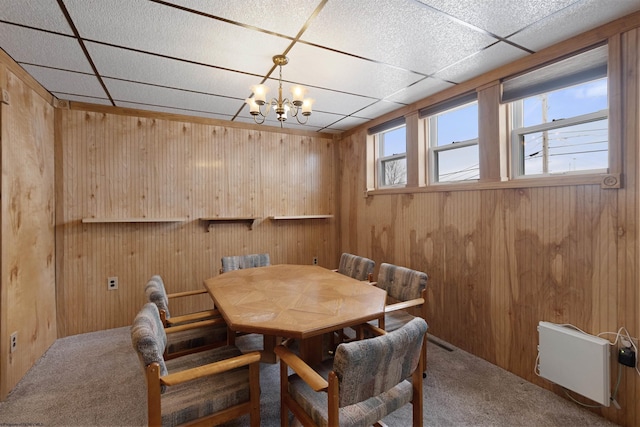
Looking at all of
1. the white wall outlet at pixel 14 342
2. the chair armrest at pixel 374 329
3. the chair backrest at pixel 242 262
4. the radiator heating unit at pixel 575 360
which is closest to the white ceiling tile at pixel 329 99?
the chair backrest at pixel 242 262

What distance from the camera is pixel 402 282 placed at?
8.54 ft

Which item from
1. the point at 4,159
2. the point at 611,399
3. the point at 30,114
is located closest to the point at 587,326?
the point at 611,399

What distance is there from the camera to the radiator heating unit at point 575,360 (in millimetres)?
1839

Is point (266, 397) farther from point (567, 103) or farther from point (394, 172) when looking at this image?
point (567, 103)

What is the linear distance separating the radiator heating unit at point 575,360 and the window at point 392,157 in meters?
2.16

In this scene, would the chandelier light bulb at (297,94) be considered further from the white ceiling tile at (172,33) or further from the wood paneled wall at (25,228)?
the wood paneled wall at (25,228)

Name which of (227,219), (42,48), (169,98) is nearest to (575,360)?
(227,219)

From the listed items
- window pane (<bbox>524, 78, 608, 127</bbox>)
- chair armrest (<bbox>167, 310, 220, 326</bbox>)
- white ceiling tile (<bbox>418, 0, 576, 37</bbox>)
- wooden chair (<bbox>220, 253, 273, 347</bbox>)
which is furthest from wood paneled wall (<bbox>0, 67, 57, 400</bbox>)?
window pane (<bbox>524, 78, 608, 127</bbox>)

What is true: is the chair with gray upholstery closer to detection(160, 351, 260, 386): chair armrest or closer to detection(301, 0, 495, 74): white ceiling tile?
detection(160, 351, 260, 386): chair armrest

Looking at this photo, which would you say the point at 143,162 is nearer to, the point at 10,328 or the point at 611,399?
the point at 10,328

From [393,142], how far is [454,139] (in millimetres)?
978

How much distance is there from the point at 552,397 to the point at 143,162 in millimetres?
4496

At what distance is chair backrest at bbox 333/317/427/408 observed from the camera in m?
1.21

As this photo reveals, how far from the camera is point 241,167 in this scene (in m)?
4.04
